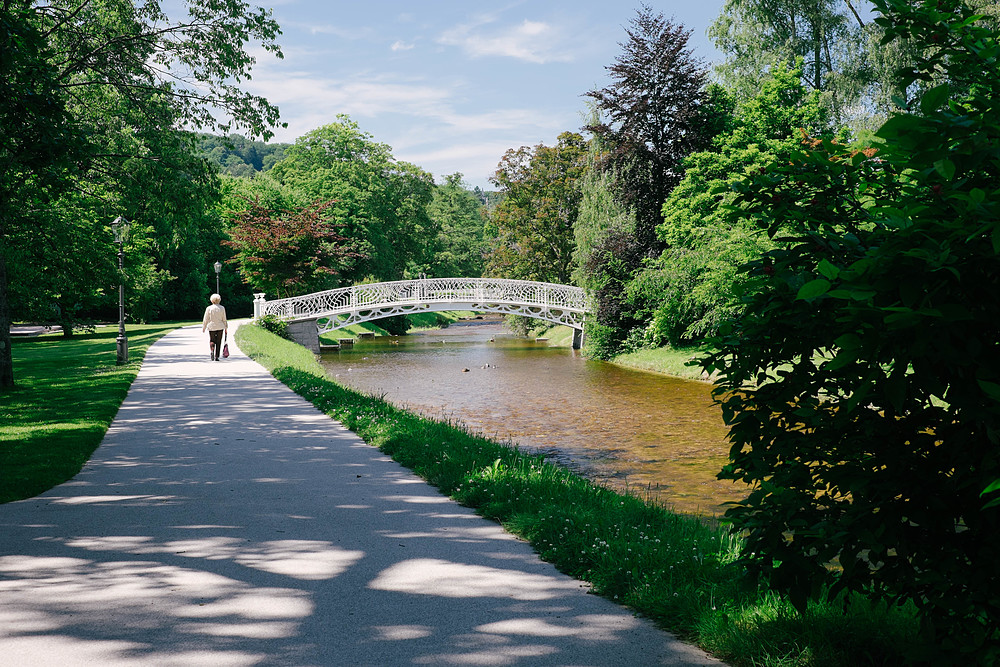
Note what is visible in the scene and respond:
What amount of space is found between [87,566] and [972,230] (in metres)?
5.01

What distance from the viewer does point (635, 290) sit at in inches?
→ 978

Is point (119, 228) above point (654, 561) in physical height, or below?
above

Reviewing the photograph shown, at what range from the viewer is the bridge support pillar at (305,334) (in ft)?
104

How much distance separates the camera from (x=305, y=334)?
1261 inches

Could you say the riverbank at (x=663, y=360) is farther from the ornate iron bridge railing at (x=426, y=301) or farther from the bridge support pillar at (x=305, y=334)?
the bridge support pillar at (x=305, y=334)

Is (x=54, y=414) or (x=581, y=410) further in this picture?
(x=581, y=410)

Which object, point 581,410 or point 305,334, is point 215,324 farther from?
point 305,334

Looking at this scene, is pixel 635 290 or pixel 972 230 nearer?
pixel 972 230

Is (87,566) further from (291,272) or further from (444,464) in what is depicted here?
(291,272)

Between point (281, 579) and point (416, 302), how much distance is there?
28134 mm

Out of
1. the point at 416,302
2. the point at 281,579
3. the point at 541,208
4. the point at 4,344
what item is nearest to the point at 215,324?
the point at 4,344

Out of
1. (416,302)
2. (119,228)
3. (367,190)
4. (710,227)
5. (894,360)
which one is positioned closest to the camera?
(894,360)

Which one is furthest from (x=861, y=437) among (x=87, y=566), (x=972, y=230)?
(x=87, y=566)

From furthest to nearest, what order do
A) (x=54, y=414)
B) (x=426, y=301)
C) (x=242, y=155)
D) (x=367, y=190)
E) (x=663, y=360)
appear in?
1. (x=242, y=155)
2. (x=367, y=190)
3. (x=426, y=301)
4. (x=663, y=360)
5. (x=54, y=414)
